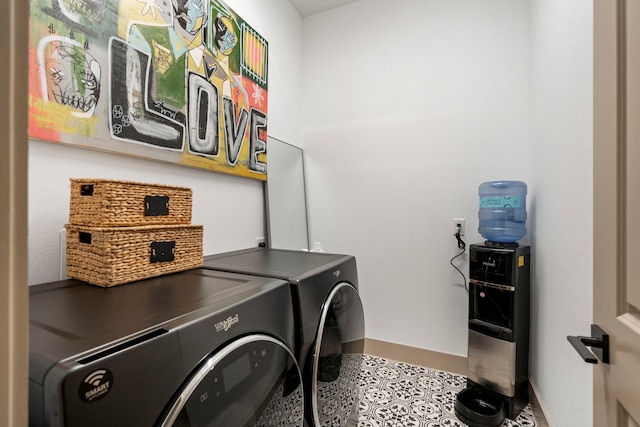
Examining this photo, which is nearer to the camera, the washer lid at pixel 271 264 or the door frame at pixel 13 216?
the door frame at pixel 13 216

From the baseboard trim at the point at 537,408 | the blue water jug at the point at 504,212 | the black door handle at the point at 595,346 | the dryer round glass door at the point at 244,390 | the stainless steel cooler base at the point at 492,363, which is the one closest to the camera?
the dryer round glass door at the point at 244,390

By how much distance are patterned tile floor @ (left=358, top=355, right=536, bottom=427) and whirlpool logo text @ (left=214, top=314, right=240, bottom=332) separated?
133cm

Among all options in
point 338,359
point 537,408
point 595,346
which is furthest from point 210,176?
point 537,408

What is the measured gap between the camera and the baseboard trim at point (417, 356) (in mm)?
2146

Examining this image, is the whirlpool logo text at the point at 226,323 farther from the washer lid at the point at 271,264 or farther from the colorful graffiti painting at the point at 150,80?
the colorful graffiti painting at the point at 150,80

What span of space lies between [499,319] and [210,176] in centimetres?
193

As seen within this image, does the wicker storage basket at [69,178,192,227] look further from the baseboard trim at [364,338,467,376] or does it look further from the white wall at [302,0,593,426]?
the baseboard trim at [364,338,467,376]

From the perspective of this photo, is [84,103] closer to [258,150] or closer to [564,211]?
[258,150]

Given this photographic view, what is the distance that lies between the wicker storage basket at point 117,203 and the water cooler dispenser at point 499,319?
179cm

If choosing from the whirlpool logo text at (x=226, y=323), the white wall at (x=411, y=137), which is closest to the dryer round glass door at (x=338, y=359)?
the whirlpool logo text at (x=226, y=323)

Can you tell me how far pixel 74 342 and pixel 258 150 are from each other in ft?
5.42

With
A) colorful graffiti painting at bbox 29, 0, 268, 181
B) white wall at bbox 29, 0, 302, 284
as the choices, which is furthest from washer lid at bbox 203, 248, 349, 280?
colorful graffiti painting at bbox 29, 0, 268, 181

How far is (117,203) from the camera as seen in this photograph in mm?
965

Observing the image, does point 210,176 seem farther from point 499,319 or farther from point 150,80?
point 499,319
